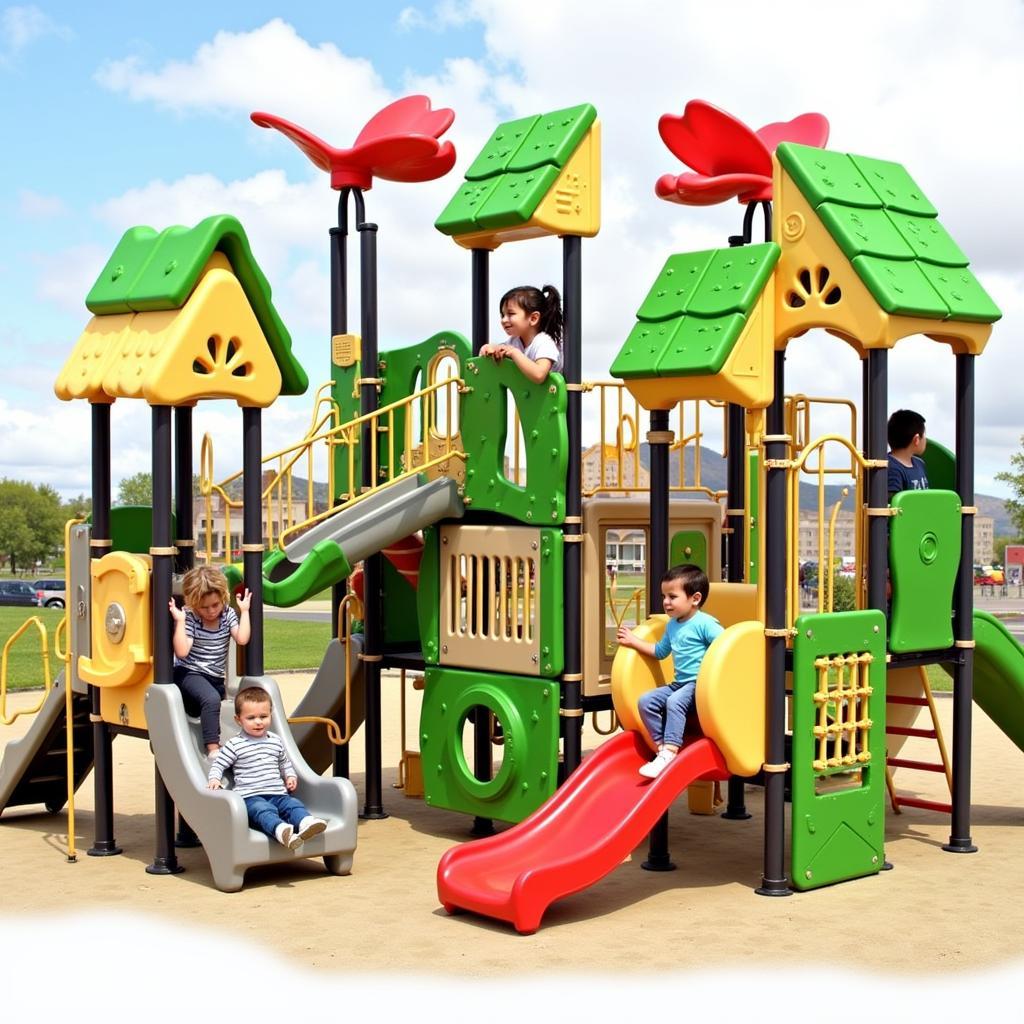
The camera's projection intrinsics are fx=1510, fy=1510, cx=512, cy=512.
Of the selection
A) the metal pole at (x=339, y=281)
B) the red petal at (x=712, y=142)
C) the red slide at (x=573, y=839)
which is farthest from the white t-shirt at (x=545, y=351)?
the red petal at (x=712, y=142)

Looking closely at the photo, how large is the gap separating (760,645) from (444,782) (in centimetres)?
287

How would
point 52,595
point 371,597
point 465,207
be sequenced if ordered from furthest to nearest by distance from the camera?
point 52,595 → point 371,597 → point 465,207

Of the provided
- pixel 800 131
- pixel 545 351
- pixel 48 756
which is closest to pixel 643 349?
pixel 545 351

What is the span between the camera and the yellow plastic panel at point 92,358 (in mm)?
9125

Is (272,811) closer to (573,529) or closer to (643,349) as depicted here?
(573,529)

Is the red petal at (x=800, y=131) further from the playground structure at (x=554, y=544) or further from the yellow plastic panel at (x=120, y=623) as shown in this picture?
the yellow plastic panel at (x=120, y=623)

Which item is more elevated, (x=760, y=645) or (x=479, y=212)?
(x=479, y=212)

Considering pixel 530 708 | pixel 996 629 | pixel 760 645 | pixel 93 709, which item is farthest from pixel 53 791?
pixel 996 629

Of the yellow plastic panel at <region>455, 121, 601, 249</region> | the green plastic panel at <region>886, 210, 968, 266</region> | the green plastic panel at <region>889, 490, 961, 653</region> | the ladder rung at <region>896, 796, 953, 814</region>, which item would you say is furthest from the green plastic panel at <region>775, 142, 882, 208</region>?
the ladder rung at <region>896, 796, 953, 814</region>

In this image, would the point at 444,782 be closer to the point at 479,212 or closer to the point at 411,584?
the point at 411,584

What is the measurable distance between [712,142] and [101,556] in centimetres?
555

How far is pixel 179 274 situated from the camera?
877cm

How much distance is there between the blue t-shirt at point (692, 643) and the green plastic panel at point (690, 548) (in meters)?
2.33

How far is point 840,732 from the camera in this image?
8414mm
